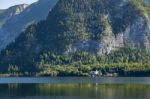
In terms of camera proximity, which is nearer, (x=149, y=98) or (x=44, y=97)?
(x=149, y=98)

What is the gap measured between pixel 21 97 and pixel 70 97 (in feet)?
41.8

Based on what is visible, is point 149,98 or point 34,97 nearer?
point 149,98

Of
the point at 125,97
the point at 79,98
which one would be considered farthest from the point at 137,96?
the point at 79,98

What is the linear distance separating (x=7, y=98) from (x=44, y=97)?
9203 millimetres

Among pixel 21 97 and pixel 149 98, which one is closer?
pixel 149 98

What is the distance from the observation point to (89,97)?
13512cm

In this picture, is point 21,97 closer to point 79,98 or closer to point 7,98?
point 7,98

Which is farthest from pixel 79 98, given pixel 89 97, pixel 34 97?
pixel 34 97

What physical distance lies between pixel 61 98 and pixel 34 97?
308 inches

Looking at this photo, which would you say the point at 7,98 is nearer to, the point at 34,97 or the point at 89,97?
the point at 34,97

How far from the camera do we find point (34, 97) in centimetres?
13750

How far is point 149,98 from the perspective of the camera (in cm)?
12838

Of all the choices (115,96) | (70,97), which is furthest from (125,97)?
(70,97)

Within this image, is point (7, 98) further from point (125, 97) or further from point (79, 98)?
point (125, 97)
